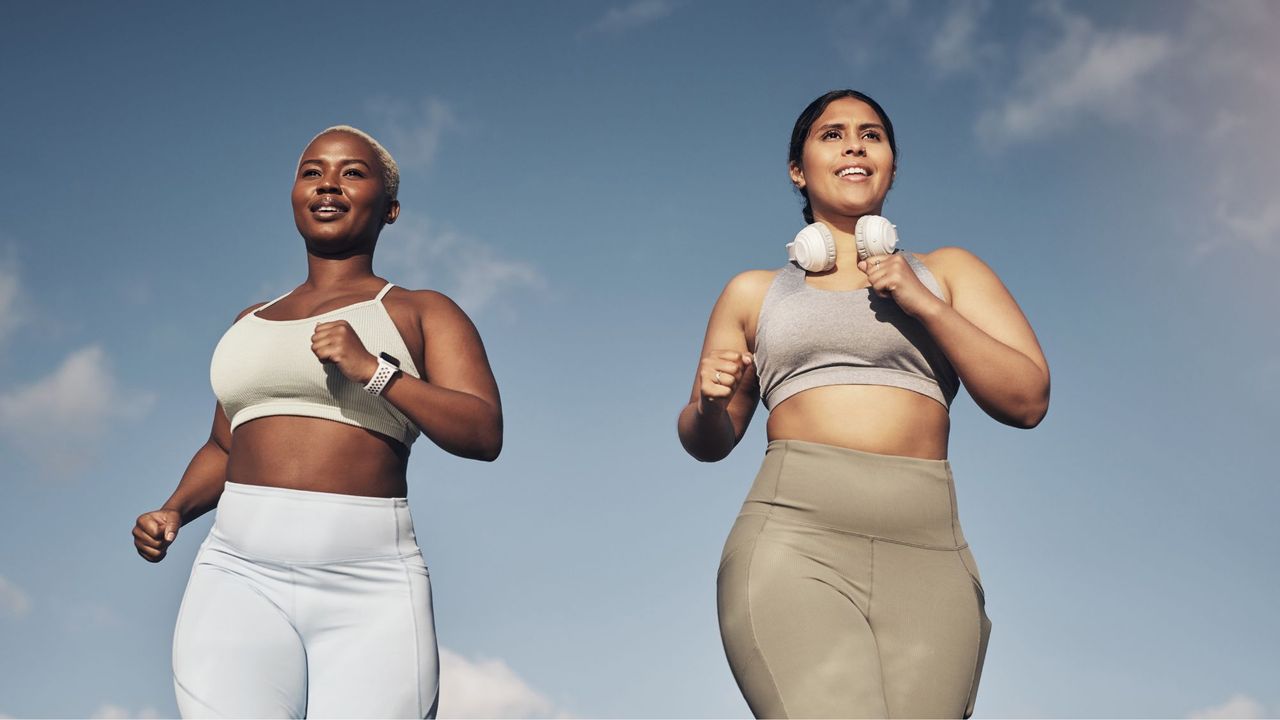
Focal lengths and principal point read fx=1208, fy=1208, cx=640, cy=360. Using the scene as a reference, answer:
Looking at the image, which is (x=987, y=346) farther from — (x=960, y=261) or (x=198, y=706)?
(x=198, y=706)

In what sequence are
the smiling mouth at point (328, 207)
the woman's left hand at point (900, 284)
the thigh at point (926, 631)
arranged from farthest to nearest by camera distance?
the smiling mouth at point (328, 207), the woman's left hand at point (900, 284), the thigh at point (926, 631)

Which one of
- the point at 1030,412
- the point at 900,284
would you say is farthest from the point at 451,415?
the point at 1030,412

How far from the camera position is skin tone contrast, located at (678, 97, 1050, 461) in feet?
13.9

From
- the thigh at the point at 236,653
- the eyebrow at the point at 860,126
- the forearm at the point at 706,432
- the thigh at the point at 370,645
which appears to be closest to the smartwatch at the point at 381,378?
the thigh at the point at 370,645

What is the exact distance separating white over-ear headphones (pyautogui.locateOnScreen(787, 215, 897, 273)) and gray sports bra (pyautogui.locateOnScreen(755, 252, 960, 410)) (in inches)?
4.6

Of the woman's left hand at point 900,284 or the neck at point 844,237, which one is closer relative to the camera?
the woman's left hand at point 900,284

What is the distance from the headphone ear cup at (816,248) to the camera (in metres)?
4.65

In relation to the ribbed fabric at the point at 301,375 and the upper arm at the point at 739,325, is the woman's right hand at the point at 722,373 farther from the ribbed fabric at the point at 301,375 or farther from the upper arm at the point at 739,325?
the ribbed fabric at the point at 301,375

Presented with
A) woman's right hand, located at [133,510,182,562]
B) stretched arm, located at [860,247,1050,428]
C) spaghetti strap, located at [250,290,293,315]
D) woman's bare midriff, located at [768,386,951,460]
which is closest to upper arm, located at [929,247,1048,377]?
stretched arm, located at [860,247,1050,428]

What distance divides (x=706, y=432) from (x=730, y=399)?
24 cm

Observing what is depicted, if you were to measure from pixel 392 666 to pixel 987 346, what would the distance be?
2.39 metres

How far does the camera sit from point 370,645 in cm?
432

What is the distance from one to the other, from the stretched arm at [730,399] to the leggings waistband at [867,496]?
15.9 inches

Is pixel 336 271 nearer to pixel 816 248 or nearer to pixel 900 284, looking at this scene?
pixel 816 248
